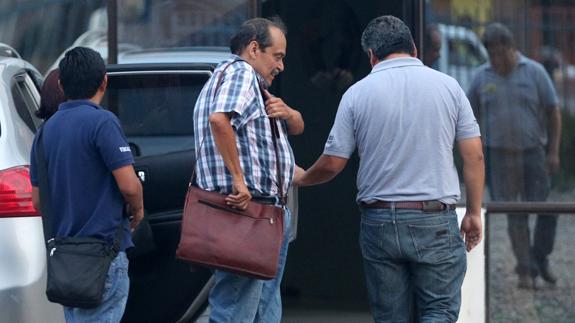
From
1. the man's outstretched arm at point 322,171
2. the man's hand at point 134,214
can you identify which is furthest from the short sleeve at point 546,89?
the man's hand at point 134,214

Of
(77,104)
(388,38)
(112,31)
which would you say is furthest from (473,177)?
(112,31)

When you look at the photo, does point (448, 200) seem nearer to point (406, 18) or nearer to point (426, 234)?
point (426, 234)

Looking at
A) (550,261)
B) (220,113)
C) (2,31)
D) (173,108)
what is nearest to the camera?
(220,113)

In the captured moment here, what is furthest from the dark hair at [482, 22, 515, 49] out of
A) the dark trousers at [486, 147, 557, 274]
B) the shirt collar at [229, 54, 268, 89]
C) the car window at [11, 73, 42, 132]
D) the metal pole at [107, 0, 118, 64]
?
the car window at [11, 73, 42, 132]

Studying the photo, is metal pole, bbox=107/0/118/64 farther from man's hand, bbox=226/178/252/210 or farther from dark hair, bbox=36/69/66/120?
man's hand, bbox=226/178/252/210

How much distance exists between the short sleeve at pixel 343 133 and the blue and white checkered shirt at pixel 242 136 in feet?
0.99

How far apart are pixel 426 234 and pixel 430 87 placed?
64 cm

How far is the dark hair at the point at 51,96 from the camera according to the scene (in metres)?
5.19

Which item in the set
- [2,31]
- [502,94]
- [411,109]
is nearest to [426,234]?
[411,109]

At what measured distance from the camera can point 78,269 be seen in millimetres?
4793

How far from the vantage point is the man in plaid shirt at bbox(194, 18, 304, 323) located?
500 cm

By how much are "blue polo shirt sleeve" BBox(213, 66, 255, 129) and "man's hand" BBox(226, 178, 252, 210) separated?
0.25 metres

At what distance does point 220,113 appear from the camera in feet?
16.3

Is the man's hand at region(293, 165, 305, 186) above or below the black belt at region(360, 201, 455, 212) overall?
above
